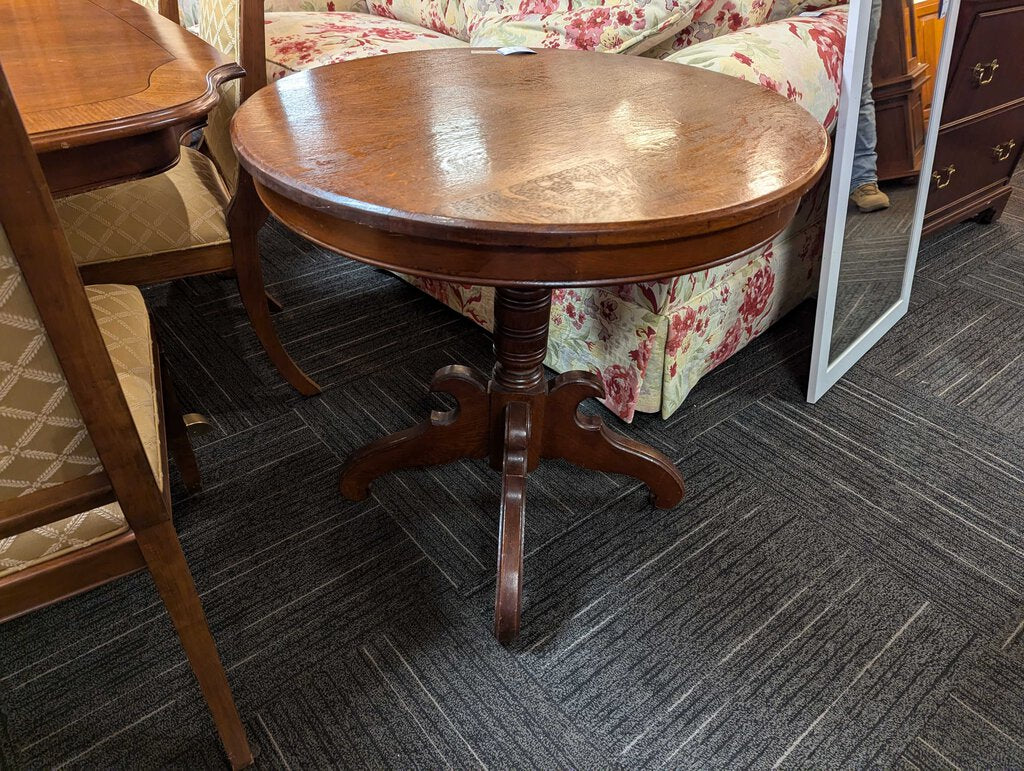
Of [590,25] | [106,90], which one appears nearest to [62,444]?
[106,90]

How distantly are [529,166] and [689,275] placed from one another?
542 mm

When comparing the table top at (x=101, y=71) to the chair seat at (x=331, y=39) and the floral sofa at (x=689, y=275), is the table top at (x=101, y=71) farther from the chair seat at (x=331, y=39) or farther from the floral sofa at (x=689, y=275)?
the chair seat at (x=331, y=39)

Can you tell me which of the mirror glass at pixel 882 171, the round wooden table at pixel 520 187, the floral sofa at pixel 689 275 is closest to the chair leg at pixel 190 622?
the round wooden table at pixel 520 187

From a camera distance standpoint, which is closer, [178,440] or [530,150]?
[530,150]

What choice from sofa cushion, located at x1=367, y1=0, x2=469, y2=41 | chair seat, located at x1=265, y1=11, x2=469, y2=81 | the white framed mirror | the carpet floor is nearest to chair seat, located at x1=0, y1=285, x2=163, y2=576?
the carpet floor

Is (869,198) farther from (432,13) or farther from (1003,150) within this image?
(432,13)

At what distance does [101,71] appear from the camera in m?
1.11

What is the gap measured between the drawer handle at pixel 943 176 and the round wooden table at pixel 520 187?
1.16m

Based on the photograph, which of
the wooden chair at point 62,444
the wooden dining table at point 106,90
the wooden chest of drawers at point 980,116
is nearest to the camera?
the wooden chair at point 62,444

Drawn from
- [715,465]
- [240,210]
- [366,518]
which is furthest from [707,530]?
[240,210]

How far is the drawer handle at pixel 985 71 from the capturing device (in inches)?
73.6

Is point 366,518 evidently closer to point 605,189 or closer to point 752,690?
point 752,690

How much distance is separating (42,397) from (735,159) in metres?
0.74

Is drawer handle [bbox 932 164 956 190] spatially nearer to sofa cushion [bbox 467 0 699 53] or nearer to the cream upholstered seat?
sofa cushion [bbox 467 0 699 53]
